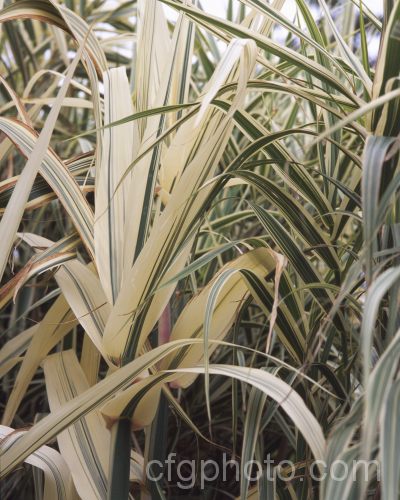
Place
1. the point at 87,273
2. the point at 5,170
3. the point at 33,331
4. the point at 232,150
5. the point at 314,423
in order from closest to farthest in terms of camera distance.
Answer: the point at 314,423 → the point at 87,273 → the point at 33,331 → the point at 232,150 → the point at 5,170

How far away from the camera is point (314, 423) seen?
1.55 ft

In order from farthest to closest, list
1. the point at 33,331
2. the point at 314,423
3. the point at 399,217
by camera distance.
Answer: the point at 33,331 → the point at 399,217 → the point at 314,423

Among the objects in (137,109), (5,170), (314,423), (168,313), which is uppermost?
(5,170)

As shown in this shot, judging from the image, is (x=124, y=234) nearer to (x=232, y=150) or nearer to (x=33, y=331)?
(x=33, y=331)

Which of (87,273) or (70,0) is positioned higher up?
(70,0)

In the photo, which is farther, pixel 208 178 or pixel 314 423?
pixel 208 178

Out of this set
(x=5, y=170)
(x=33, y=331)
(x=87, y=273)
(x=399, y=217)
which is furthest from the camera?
(x=5, y=170)

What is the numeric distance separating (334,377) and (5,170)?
91cm

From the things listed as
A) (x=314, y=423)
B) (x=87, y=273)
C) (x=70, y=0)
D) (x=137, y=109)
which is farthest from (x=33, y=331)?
(x=70, y=0)

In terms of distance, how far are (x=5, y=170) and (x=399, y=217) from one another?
3.11ft

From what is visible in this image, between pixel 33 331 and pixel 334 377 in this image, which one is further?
pixel 33 331

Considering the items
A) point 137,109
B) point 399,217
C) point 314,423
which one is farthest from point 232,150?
point 314,423

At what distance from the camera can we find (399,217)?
22.6 inches

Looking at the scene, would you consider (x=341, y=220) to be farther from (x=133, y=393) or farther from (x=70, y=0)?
(x=70, y=0)
